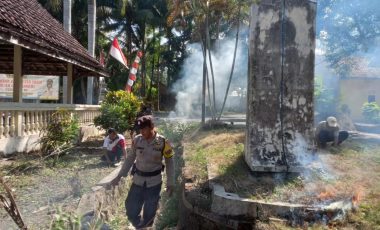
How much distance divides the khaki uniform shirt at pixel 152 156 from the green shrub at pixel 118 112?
770 cm

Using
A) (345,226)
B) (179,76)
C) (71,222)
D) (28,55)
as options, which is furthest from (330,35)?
(179,76)

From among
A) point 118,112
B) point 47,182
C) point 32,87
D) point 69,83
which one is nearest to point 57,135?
point 47,182

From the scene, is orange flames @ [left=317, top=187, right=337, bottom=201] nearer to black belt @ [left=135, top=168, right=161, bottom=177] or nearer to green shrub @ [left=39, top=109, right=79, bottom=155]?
black belt @ [left=135, top=168, right=161, bottom=177]

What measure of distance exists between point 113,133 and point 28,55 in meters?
5.16

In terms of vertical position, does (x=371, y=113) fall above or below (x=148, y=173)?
above

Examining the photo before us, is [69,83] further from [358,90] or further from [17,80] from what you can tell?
[358,90]

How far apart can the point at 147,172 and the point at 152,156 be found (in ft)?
0.75

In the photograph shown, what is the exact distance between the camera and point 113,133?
930cm

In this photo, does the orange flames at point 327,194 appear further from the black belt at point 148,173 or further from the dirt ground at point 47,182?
the dirt ground at point 47,182

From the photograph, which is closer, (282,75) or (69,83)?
(282,75)

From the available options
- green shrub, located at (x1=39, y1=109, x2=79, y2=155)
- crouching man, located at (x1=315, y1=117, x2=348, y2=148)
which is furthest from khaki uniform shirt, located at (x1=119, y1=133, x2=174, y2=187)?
green shrub, located at (x1=39, y1=109, x2=79, y2=155)

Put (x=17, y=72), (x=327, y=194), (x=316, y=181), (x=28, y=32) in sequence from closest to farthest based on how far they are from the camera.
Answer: (x=327, y=194), (x=316, y=181), (x=28, y=32), (x=17, y=72)

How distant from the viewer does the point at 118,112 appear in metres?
12.6

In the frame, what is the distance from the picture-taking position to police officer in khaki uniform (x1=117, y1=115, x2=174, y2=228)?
475 centimetres
